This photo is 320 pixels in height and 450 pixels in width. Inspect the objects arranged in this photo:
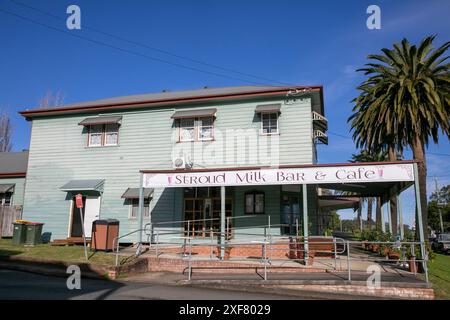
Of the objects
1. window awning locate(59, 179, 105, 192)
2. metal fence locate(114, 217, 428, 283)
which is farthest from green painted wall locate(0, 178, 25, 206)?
metal fence locate(114, 217, 428, 283)

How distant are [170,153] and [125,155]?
2434mm

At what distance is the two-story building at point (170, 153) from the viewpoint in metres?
17.4

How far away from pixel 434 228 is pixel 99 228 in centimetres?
7652

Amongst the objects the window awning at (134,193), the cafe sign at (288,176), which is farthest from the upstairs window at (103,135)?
the cafe sign at (288,176)

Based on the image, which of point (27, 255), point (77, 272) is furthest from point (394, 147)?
point (27, 255)

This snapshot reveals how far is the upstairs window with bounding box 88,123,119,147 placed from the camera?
65.5ft

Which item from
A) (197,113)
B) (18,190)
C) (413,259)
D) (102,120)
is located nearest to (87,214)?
(102,120)

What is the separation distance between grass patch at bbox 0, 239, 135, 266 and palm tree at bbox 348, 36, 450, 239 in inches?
520

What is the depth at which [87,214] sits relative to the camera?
19234mm

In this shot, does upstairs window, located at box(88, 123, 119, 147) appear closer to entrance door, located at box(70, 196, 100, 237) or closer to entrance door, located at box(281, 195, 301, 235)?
entrance door, located at box(70, 196, 100, 237)

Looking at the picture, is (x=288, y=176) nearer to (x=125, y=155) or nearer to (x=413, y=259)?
(x=413, y=259)

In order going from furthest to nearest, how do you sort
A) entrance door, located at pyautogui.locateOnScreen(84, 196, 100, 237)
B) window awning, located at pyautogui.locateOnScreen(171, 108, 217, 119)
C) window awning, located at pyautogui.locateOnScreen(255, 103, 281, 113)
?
entrance door, located at pyautogui.locateOnScreen(84, 196, 100, 237)
window awning, located at pyautogui.locateOnScreen(171, 108, 217, 119)
window awning, located at pyautogui.locateOnScreen(255, 103, 281, 113)

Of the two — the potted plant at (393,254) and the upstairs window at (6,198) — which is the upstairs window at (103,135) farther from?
the potted plant at (393,254)
